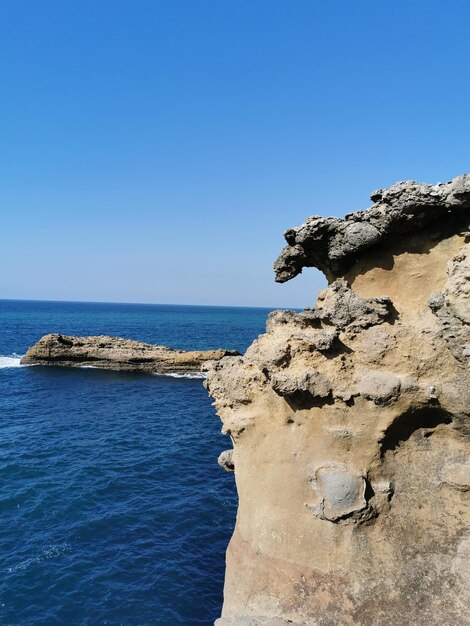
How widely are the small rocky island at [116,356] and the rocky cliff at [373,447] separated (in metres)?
41.0

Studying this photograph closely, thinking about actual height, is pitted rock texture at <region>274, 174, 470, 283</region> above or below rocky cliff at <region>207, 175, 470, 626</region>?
above

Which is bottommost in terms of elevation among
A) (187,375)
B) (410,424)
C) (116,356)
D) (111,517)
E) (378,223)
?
(111,517)

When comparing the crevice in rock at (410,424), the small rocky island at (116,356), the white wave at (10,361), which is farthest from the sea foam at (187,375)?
the crevice in rock at (410,424)

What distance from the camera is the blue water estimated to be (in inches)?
483

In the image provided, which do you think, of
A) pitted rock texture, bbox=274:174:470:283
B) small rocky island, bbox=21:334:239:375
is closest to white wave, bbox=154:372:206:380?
small rocky island, bbox=21:334:239:375

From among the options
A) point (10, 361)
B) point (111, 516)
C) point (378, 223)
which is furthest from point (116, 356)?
point (378, 223)

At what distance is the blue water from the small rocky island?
1688 centimetres

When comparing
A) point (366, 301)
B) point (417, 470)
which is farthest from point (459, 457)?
point (366, 301)

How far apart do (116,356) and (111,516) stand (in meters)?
35.5

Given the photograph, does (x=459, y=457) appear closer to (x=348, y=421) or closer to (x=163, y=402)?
(x=348, y=421)

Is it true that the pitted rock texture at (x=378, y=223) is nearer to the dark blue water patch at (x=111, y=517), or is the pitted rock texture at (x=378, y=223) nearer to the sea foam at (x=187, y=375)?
the dark blue water patch at (x=111, y=517)

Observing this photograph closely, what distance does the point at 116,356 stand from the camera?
51.0 m

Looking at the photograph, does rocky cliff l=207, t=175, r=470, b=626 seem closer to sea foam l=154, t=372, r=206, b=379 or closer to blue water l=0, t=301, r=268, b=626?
blue water l=0, t=301, r=268, b=626

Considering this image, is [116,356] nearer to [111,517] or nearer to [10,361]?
[10,361]
